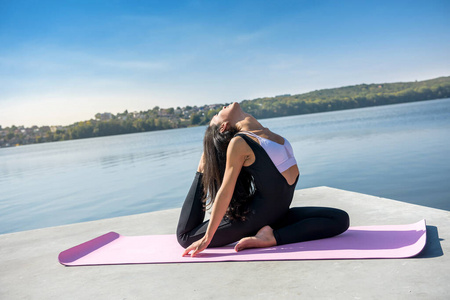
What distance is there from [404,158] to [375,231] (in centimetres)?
836

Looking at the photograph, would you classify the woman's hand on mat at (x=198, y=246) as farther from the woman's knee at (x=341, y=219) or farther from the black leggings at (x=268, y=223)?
the woman's knee at (x=341, y=219)

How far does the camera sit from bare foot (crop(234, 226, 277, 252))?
2705 mm

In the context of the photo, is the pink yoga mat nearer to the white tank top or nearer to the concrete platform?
the concrete platform

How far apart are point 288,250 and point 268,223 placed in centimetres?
24

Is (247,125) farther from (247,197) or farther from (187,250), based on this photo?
(187,250)

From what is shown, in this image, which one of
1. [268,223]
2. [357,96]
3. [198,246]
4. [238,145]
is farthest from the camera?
[357,96]

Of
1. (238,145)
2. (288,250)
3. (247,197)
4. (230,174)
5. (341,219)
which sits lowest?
(288,250)

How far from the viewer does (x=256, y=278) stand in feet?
7.12

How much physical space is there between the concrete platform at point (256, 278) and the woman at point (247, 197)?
0.32 meters

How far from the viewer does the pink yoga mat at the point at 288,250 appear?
240 cm

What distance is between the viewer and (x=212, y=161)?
8.86ft

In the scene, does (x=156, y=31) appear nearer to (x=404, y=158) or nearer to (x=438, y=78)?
(x=404, y=158)

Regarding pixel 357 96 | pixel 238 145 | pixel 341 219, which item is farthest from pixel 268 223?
pixel 357 96

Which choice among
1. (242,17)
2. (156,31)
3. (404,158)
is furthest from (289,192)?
(242,17)
